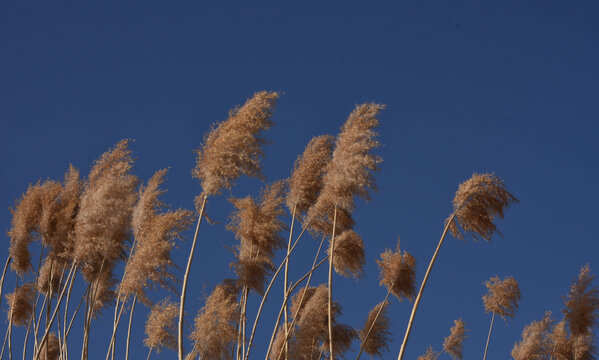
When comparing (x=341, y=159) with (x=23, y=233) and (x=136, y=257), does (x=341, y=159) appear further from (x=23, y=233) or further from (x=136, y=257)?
(x=23, y=233)

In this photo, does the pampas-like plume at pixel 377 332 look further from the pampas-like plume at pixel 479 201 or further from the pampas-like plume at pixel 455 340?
the pampas-like plume at pixel 479 201

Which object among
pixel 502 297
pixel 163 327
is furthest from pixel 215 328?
pixel 502 297

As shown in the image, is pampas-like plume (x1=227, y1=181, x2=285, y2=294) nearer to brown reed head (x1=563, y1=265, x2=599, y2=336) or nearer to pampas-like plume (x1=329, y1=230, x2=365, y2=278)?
pampas-like plume (x1=329, y1=230, x2=365, y2=278)

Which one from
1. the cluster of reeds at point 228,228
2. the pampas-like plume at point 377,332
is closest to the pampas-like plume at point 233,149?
the cluster of reeds at point 228,228

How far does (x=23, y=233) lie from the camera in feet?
26.9

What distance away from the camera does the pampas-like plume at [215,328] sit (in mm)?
8312

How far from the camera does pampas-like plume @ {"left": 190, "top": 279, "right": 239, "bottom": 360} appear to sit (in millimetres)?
8312

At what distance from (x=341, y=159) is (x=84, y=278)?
10.2 feet

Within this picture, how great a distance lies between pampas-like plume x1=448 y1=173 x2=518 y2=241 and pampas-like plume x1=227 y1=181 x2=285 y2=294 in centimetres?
275

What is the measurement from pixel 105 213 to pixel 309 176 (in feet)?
8.03

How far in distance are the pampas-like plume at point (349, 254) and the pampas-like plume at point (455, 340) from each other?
3.82 metres

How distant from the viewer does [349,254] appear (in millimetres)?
8727

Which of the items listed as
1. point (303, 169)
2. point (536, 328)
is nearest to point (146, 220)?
point (303, 169)

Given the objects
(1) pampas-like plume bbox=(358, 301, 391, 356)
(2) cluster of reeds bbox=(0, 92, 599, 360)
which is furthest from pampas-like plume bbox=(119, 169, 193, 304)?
(1) pampas-like plume bbox=(358, 301, 391, 356)
